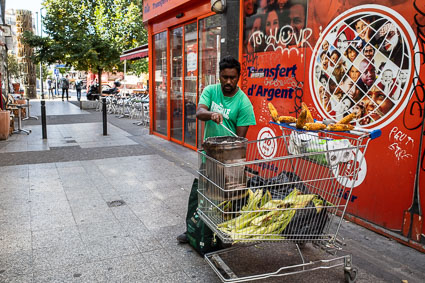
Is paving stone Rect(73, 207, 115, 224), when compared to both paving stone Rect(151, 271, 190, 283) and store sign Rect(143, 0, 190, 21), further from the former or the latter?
store sign Rect(143, 0, 190, 21)

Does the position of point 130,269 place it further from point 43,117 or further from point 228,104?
point 43,117

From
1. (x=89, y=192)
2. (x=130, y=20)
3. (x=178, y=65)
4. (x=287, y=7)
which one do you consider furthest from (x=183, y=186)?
(x=130, y=20)

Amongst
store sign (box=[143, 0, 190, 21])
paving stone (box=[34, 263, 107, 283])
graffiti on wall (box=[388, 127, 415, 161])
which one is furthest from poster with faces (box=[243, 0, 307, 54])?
paving stone (box=[34, 263, 107, 283])

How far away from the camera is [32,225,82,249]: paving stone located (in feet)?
12.2

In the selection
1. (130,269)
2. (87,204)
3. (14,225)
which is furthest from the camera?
(87,204)

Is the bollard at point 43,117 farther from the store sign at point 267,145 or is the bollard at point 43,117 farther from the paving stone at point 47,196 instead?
the store sign at point 267,145

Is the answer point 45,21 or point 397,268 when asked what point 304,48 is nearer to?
point 397,268

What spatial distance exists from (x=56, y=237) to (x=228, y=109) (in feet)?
7.80

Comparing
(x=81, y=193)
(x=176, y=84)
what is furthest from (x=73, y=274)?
(x=176, y=84)

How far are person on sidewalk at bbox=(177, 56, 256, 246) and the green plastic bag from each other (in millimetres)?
698

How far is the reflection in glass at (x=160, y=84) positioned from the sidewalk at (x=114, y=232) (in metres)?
3.18

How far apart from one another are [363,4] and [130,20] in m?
18.6

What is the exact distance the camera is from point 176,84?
9.53 meters

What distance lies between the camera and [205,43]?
797 centimetres
